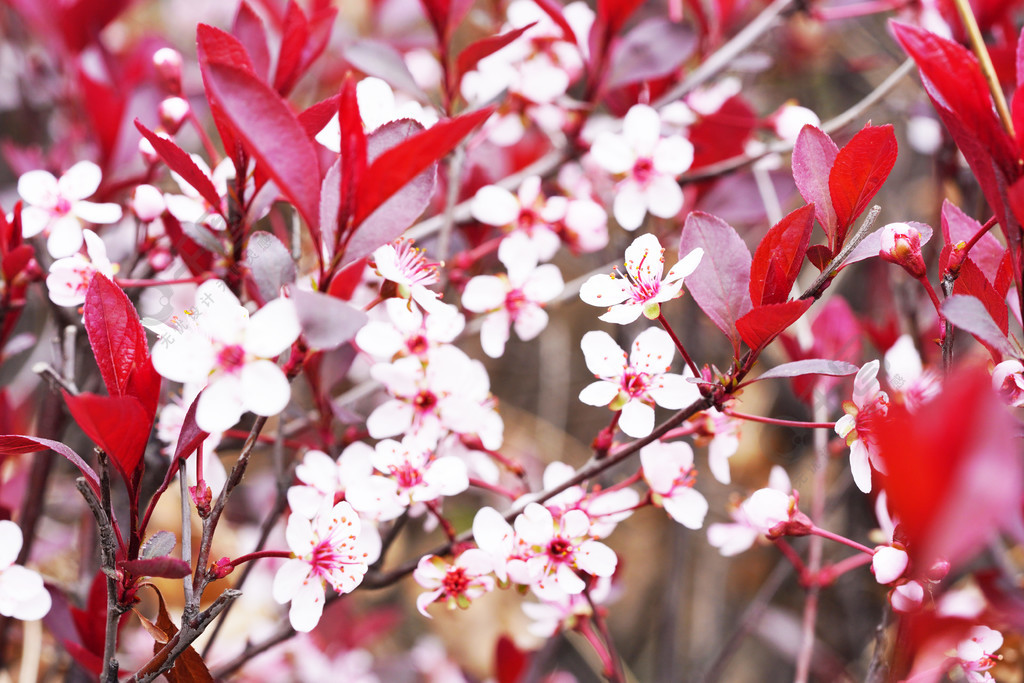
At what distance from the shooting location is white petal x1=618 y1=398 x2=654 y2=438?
1.64 ft

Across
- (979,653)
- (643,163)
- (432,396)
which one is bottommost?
(979,653)

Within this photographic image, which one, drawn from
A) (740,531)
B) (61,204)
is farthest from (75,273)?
(740,531)

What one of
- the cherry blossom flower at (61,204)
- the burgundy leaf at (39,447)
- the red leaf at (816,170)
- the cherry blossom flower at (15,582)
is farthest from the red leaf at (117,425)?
the red leaf at (816,170)

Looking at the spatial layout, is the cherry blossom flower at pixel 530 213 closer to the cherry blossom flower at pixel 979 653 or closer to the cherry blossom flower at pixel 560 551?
the cherry blossom flower at pixel 560 551

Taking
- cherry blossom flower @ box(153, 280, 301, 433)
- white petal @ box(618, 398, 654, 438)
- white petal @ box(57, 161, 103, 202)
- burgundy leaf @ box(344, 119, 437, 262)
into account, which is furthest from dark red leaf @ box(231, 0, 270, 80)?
white petal @ box(618, 398, 654, 438)

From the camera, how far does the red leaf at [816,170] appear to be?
481mm

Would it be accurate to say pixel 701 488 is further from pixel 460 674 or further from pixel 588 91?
pixel 588 91

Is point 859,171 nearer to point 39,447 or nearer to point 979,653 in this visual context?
point 979,653

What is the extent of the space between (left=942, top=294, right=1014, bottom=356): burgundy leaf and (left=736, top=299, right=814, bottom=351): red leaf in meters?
0.08

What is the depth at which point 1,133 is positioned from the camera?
1513mm

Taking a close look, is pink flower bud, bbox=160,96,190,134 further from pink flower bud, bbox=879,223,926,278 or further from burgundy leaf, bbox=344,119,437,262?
pink flower bud, bbox=879,223,926,278

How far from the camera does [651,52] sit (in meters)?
0.84

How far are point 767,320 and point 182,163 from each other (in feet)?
1.38

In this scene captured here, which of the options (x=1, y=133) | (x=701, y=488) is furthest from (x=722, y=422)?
(x=1, y=133)
